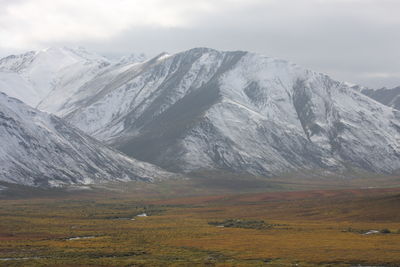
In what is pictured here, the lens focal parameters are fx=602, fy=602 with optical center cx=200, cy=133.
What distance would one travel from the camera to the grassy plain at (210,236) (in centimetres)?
8612

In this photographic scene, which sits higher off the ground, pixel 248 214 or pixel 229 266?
pixel 229 266

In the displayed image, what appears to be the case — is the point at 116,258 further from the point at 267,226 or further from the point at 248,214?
the point at 248,214

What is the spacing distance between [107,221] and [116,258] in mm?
72853

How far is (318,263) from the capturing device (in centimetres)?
8131

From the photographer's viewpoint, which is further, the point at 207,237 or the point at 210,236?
the point at 210,236

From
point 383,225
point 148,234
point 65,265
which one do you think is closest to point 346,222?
point 383,225

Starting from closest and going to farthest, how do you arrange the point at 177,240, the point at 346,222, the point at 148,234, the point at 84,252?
the point at 84,252 < the point at 177,240 < the point at 148,234 < the point at 346,222

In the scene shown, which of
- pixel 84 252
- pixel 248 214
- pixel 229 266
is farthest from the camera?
pixel 248 214

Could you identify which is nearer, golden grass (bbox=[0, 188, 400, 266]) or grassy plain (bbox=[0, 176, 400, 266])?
golden grass (bbox=[0, 188, 400, 266])

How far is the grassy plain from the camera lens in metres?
86.1

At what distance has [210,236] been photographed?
120375 millimetres

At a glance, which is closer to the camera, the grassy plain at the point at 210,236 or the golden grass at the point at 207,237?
the golden grass at the point at 207,237

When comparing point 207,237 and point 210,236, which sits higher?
point 207,237

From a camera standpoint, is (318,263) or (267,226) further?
(267,226)
